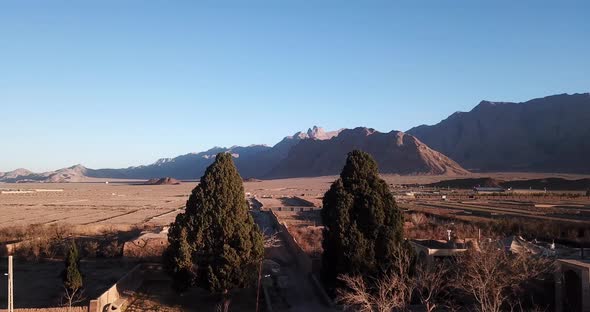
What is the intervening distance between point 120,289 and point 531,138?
16434 cm

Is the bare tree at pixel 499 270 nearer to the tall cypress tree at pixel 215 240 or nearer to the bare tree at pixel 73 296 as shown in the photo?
the tall cypress tree at pixel 215 240

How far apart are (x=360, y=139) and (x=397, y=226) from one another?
170 metres

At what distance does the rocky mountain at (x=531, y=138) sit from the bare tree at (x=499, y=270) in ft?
400

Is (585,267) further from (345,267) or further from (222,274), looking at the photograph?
(222,274)

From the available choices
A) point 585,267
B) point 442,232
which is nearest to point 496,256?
point 585,267

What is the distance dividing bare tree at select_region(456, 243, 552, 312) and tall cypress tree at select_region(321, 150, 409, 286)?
2038 millimetres

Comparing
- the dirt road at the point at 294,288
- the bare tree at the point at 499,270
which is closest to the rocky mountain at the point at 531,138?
the dirt road at the point at 294,288

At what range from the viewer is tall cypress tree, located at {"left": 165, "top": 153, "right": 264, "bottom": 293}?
18.2m

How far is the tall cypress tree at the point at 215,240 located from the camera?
716 inches

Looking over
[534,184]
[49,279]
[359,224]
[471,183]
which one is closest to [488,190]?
[534,184]

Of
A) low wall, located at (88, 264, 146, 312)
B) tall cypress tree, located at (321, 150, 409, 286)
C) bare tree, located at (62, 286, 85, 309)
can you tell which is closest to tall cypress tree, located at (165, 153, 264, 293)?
low wall, located at (88, 264, 146, 312)

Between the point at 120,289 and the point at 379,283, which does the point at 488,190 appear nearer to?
the point at 379,283

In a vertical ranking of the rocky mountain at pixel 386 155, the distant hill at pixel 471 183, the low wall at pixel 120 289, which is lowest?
the low wall at pixel 120 289

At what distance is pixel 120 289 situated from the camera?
62.7 feet
